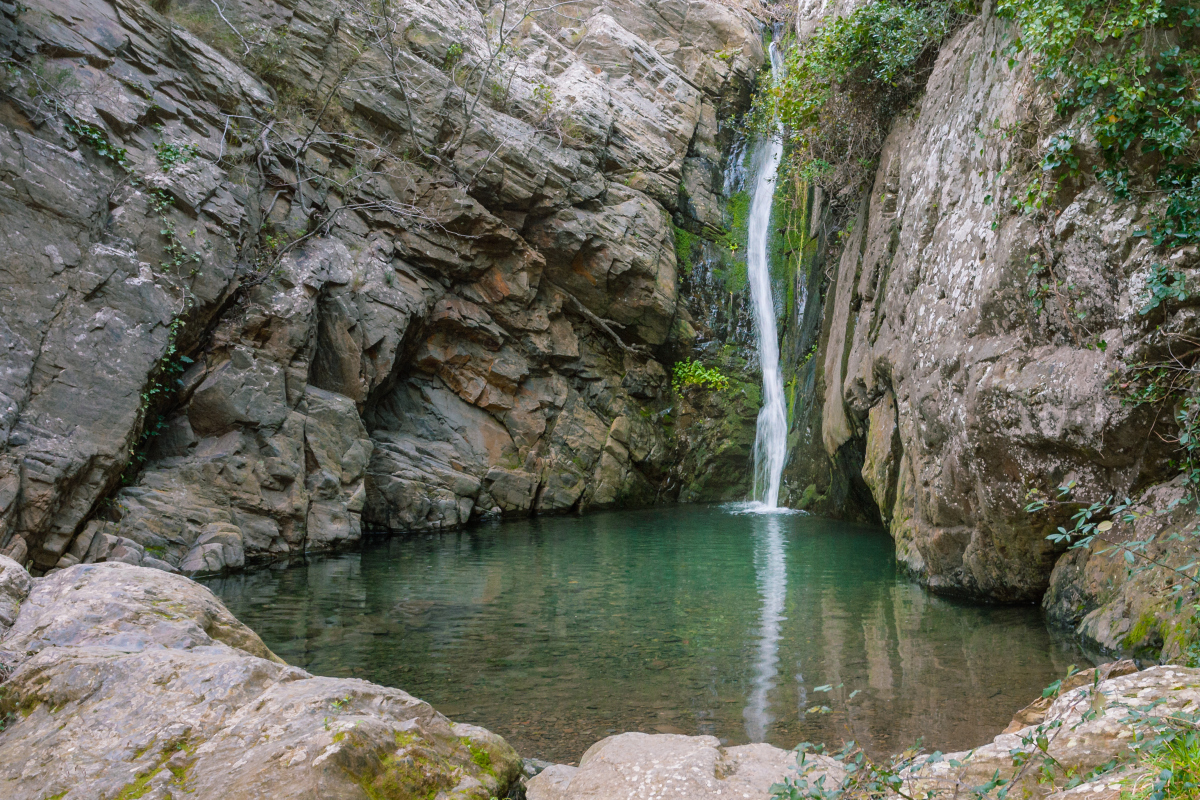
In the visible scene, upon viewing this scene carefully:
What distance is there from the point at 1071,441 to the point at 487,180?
1343 cm

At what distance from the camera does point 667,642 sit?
6.27 metres

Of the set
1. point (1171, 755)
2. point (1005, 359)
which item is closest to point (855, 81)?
point (1005, 359)

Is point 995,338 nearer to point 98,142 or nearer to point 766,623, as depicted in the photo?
point 766,623

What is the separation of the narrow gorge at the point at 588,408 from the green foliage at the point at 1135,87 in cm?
4

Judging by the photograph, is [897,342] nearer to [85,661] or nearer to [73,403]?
[85,661]

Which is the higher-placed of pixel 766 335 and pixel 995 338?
pixel 766 335

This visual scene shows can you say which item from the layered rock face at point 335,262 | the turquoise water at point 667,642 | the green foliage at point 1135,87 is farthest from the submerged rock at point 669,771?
the layered rock face at point 335,262

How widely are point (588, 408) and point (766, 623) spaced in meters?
11.9

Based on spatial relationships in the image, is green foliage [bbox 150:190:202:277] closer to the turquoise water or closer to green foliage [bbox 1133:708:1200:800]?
the turquoise water

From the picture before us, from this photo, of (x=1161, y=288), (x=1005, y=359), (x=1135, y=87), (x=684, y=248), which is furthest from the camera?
(x=684, y=248)

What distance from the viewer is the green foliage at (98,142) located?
31.7 feet

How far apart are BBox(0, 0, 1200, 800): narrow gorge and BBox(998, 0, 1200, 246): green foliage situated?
0.04 meters

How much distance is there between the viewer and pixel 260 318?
1163 centimetres

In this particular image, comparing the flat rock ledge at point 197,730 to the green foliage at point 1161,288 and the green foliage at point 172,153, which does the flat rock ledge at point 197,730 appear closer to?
the green foliage at point 1161,288
